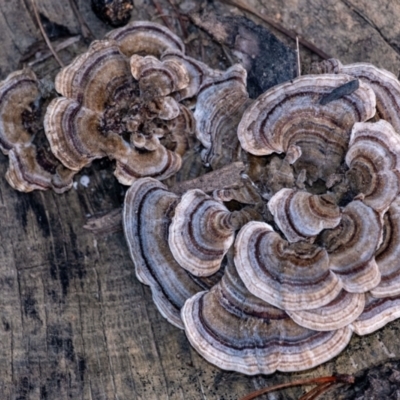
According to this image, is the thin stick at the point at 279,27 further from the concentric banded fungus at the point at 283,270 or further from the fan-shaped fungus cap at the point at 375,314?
the fan-shaped fungus cap at the point at 375,314

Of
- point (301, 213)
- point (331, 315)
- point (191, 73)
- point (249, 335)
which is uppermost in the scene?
point (191, 73)

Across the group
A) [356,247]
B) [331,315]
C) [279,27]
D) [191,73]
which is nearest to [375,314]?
[331,315]

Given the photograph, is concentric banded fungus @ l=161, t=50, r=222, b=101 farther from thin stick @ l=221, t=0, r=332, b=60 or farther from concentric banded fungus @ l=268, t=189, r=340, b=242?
concentric banded fungus @ l=268, t=189, r=340, b=242

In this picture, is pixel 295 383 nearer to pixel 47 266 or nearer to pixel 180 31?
pixel 47 266

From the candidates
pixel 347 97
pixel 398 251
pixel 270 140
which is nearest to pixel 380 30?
pixel 347 97

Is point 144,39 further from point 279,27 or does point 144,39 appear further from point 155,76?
point 279,27
